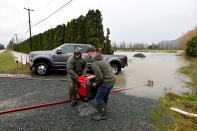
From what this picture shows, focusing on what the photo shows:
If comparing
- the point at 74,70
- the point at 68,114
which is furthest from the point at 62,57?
the point at 68,114

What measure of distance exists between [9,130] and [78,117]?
134 cm

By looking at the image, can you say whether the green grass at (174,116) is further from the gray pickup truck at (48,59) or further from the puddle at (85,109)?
the gray pickup truck at (48,59)

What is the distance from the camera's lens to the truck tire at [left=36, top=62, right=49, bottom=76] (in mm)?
6980

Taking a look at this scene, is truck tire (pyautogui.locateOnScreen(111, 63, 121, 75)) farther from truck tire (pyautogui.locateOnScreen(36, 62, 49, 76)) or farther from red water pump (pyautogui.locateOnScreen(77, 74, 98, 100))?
red water pump (pyautogui.locateOnScreen(77, 74, 98, 100))

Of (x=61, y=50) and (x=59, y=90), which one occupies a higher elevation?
(x=61, y=50)

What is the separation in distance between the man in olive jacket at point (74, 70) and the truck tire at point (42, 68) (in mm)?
4224

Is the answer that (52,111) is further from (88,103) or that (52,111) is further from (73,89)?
(88,103)

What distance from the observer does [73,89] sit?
3373 millimetres

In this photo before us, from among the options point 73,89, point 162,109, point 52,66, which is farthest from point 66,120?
point 52,66

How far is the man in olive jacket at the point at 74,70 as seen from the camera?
3.31 m

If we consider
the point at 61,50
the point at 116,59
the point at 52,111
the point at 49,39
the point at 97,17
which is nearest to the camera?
the point at 52,111

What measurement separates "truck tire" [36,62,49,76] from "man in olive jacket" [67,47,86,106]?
13.9 feet

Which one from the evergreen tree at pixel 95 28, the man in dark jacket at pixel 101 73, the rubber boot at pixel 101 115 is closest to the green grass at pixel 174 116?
the rubber boot at pixel 101 115

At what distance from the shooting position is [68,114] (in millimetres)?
2992
